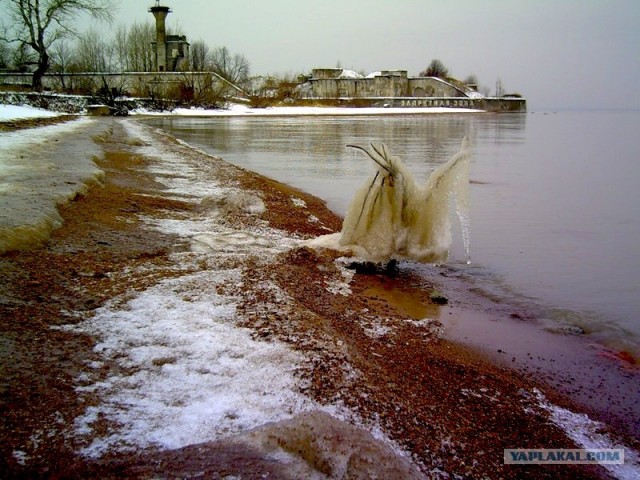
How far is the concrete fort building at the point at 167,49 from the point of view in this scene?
70812 millimetres

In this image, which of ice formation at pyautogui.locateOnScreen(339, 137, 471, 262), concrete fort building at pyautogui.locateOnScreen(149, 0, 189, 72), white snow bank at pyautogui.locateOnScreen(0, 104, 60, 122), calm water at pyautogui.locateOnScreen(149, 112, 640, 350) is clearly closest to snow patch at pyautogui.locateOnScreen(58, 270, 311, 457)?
ice formation at pyautogui.locateOnScreen(339, 137, 471, 262)

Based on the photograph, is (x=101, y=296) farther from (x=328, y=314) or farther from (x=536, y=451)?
(x=536, y=451)

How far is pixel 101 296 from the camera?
355 centimetres

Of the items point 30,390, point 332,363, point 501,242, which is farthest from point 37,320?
point 501,242

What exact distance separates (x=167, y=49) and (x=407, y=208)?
7646 centimetres

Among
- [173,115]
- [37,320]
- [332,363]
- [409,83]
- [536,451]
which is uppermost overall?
[409,83]

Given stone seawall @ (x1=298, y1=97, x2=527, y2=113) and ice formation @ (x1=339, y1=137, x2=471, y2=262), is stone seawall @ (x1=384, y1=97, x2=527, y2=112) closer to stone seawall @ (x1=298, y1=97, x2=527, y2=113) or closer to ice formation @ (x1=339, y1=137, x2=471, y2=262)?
stone seawall @ (x1=298, y1=97, x2=527, y2=113)

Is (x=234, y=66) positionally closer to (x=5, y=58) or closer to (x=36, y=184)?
(x=5, y=58)

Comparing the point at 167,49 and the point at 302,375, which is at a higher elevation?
the point at 167,49

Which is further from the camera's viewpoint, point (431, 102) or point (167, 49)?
point (431, 102)

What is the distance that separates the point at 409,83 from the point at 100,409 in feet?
335

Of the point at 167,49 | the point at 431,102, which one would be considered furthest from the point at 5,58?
the point at 431,102

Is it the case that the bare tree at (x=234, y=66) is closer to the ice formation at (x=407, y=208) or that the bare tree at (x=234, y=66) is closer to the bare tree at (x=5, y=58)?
the bare tree at (x=5, y=58)

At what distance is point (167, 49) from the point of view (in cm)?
7319
